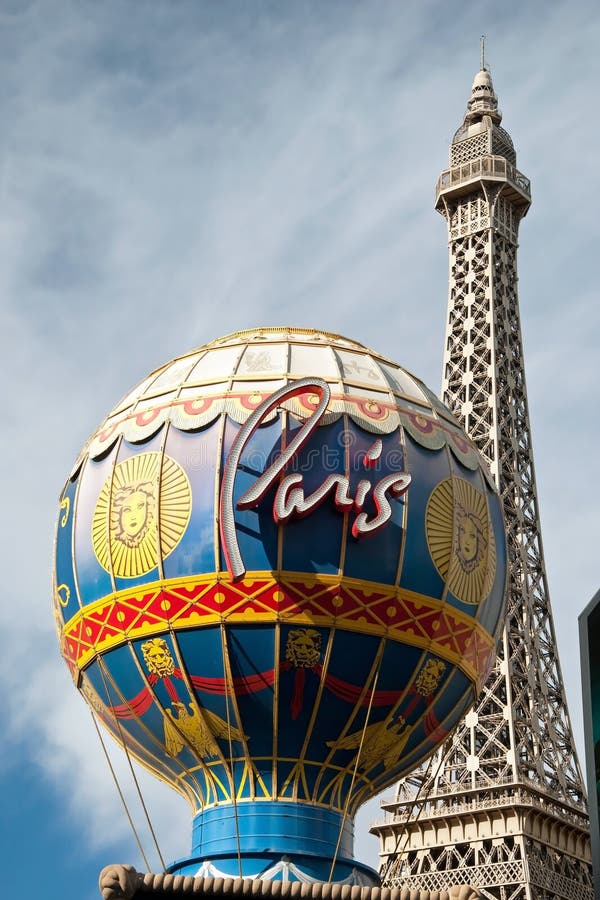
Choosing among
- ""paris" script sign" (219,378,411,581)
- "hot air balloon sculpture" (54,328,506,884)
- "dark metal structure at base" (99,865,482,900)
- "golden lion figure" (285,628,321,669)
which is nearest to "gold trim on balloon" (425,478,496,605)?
"hot air balloon sculpture" (54,328,506,884)

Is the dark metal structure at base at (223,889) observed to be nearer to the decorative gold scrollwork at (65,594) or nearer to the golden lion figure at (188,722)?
the golden lion figure at (188,722)

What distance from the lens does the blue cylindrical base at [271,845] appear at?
22594 millimetres

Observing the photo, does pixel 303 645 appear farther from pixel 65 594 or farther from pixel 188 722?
pixel 65 594

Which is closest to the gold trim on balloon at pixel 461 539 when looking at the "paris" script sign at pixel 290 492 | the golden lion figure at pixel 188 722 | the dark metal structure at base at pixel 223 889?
the "paris" script sign at pixel 290 492

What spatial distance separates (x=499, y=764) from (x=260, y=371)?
1480 inches

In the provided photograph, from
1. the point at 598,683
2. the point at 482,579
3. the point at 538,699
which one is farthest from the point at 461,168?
the point at 482,579

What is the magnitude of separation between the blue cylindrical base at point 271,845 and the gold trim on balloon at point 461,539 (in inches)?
146

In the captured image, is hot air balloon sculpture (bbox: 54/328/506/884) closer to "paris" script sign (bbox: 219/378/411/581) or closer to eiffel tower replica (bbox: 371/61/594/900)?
"paris" script sign (bbox: 219/378/411/581)

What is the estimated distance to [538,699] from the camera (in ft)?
202

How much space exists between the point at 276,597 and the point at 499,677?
129 feet

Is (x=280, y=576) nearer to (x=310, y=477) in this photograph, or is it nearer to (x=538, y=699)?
(x=310, y=477)

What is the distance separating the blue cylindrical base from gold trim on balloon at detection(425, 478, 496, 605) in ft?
12.2

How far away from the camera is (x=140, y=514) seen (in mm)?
23250

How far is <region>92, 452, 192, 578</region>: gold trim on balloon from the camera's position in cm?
2294
